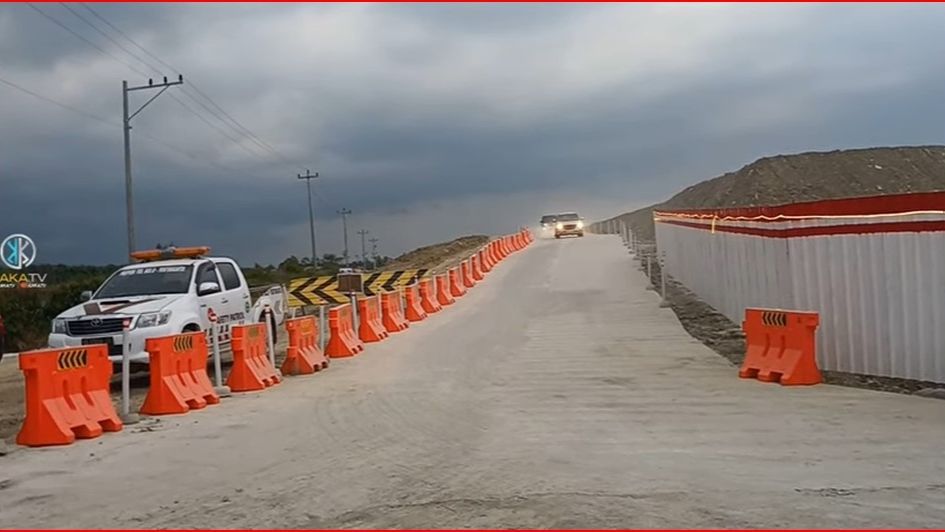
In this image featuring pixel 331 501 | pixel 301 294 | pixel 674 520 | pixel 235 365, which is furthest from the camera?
pixel 301 294

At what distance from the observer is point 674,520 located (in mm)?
6844

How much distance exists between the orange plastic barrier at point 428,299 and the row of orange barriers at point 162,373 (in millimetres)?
6391

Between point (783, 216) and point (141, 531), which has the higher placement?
point (783, 216)

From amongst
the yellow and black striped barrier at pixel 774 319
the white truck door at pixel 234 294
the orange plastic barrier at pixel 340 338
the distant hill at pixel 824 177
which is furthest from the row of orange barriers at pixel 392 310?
the distant hill at pixel 824 177

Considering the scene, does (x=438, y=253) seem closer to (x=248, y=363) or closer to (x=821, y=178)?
(x=248, y=363)

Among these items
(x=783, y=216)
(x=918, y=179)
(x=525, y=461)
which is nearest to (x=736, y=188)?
(x=918, y=179)

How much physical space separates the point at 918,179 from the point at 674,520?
10406cm

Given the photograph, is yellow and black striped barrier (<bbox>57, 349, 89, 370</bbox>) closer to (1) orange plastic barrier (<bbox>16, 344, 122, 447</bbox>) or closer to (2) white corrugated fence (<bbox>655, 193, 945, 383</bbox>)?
(1) orange plastic barrier (<bbox>16, 344, 122, 447</bbox>)

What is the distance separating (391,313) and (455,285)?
29.2 ft

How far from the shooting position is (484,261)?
43.1m

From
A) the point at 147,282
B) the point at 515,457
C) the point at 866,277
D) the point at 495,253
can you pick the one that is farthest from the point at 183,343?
the point at 495,253

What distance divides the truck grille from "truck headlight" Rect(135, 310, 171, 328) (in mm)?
315

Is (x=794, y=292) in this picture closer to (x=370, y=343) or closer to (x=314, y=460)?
(x=314, y=460)

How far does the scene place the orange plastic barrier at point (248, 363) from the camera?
1509 centimetres
